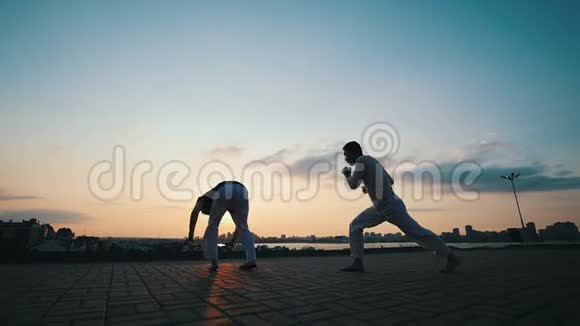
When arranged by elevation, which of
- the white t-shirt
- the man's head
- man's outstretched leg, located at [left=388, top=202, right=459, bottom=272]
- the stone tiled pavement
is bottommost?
the stone tiled pavement

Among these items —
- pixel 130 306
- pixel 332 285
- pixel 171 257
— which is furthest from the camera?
pixel 171 257

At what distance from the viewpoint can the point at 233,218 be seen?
215 inches

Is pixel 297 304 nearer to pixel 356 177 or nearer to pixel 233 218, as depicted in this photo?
pixel 356 177

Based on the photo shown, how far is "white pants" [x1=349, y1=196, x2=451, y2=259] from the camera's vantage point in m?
4.46

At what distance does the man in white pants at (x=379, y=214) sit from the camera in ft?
14.7

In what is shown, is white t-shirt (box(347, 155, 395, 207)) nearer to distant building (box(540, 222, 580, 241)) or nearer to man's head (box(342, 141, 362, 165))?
man's head (box(342, 141, 362, 165))

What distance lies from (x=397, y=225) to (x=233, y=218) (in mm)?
3146

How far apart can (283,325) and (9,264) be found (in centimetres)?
972

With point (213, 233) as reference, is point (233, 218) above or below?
above

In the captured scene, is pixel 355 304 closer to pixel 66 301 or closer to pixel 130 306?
pixel 130 306

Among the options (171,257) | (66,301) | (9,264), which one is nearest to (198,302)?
(66,301)

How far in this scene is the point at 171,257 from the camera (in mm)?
9289

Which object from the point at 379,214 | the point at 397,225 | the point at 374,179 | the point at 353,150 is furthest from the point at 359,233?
the point at 353,150

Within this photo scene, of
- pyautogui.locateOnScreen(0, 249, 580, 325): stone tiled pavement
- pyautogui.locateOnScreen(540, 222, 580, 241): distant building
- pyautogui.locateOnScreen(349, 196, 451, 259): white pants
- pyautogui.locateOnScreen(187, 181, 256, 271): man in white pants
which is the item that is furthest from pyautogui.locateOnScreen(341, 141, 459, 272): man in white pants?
pyautogui.locateOnScreen(540, 222, 580, 241): distant building
